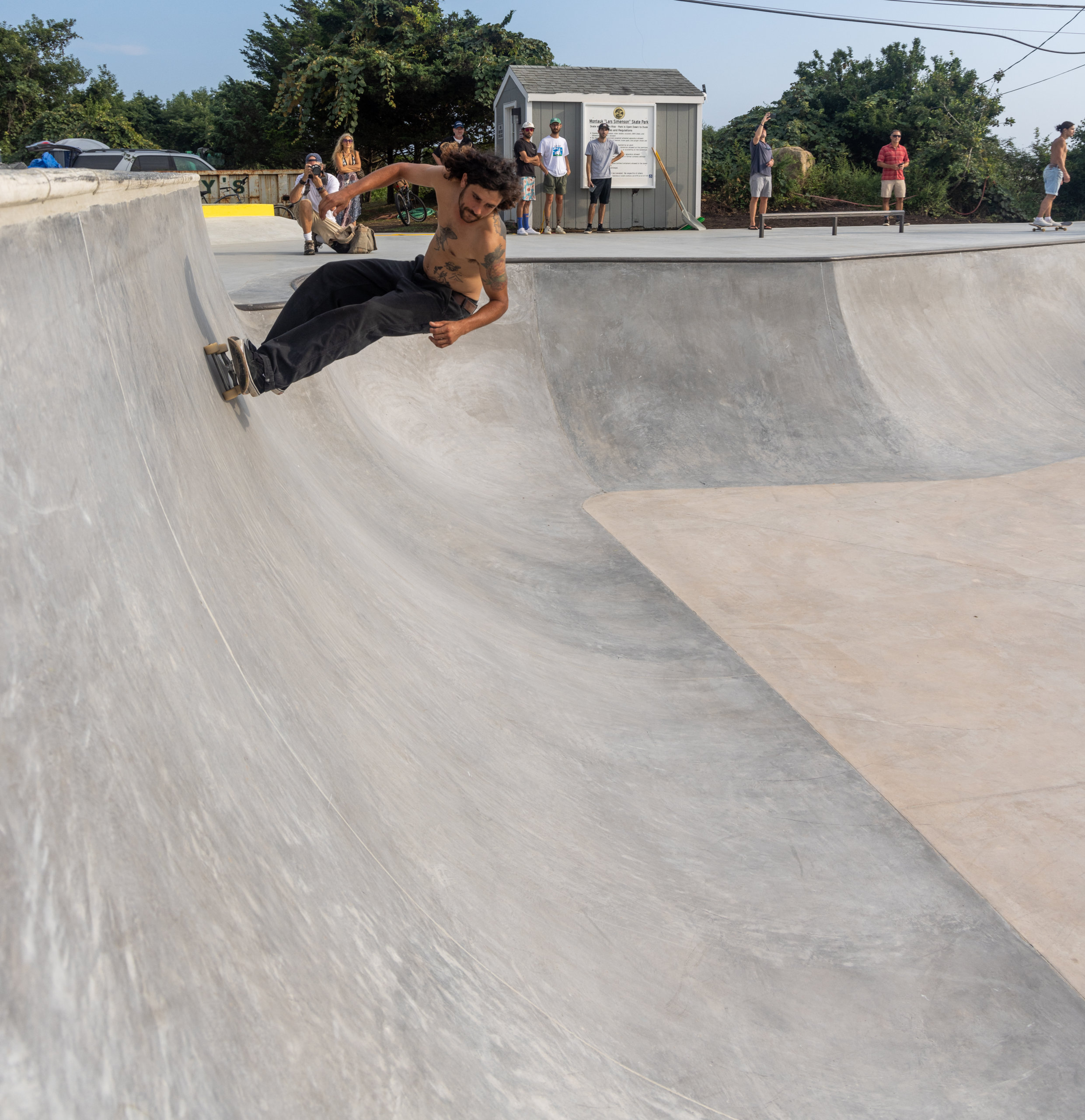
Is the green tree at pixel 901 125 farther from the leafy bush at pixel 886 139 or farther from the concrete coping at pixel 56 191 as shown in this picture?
the concrete coping at pixel 56 191

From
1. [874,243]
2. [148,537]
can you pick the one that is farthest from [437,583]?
[874,243]

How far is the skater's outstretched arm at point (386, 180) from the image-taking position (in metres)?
3.76

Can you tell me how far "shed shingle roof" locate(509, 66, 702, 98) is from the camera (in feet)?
53.8

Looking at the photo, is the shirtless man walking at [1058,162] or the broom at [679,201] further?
the broom at [679,201]

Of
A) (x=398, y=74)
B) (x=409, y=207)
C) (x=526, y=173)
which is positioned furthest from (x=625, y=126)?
(x=398, y=74)

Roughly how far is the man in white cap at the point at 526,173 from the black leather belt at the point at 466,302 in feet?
26.0

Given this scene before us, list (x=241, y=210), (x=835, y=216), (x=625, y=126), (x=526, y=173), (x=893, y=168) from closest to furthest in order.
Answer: (x=526, y=173) < (x=835, y=216) < (x=625, y=126) < (x=893, y=168) < (x=241, y=210)

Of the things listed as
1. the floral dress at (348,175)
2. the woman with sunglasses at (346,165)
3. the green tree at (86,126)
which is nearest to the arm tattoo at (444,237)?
the floral dress at (348,175)

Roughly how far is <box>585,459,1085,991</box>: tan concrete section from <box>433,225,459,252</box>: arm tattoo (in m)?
2.37

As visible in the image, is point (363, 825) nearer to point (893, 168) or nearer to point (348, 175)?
point (348, 175)

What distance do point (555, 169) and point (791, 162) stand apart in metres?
10.5

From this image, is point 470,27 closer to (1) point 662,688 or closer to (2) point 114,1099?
(1) point 662,688

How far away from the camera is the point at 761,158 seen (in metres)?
14.9

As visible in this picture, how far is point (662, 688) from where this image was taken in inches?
165
